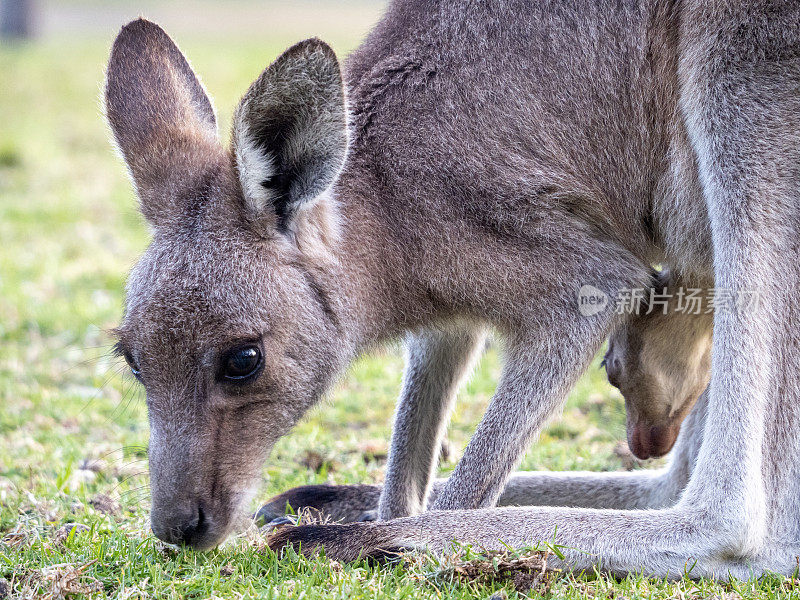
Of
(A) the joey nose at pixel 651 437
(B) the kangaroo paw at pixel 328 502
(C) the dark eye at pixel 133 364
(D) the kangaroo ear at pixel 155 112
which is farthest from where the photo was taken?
(A) the joey nose at pixel 651 437

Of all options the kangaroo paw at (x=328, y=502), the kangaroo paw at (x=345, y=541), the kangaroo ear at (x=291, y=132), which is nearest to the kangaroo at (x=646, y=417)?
the kangaroo paw at (x=328, y=502)

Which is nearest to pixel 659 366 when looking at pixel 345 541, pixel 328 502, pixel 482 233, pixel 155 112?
pixel 482 233

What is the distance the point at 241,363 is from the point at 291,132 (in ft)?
2.55

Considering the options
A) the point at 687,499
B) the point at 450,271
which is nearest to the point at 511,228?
the point at 450,271

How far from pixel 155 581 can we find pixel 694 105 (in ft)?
8.10

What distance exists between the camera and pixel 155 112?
376 cm

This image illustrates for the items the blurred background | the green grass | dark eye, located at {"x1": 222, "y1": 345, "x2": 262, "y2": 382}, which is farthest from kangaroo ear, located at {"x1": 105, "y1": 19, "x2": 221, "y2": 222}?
dark eye, located at {"x1": 222, "y1": 345, "x2": 262, "y2": 382}

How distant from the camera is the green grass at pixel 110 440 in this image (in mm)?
3080

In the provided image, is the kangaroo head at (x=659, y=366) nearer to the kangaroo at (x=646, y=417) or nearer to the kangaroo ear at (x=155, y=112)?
the kangaroo at (x=646, y=417)

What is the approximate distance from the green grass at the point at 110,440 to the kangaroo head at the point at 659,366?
476 millimetres

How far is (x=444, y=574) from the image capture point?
10.1ft

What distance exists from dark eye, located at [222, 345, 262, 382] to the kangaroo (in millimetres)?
871

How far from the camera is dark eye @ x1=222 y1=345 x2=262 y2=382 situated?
10.7ft

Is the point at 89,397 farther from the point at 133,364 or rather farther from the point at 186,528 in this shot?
the point at 186,528
